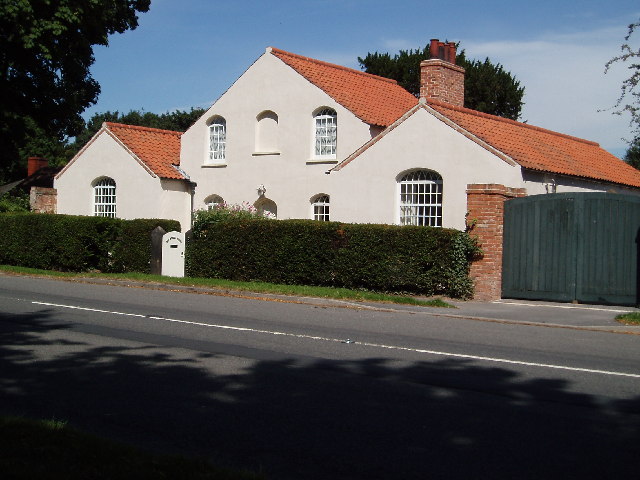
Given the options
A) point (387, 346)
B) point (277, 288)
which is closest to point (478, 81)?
point (277, 288)

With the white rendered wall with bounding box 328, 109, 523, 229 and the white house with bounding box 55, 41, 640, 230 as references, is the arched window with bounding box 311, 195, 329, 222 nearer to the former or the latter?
the white house with bounding box 55, 41, 640, 230

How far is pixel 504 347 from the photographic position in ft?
37.5

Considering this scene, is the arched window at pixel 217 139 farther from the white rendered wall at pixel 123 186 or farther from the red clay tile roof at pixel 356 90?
the red clay tile roof at pixel 356 90

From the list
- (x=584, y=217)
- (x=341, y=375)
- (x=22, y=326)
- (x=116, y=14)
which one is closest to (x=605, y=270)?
(x=584, y=217)

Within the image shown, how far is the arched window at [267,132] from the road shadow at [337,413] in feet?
63.1

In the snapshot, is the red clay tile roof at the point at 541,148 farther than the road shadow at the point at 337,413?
Yes

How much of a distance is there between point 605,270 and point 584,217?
123 centimetres

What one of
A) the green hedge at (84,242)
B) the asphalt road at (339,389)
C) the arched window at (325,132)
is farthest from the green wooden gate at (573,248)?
the green hedge at (84,242)

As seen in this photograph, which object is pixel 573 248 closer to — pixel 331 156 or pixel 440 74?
pixel 440 74

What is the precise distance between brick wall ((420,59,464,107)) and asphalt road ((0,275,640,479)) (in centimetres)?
1381

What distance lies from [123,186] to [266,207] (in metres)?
5.70

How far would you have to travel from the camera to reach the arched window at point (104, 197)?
3162 cm

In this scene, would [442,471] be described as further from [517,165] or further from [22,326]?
[517,165]

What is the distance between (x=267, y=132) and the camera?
28875mm
